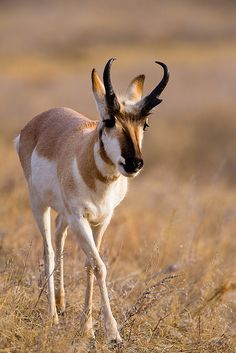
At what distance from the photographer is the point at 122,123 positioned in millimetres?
6375

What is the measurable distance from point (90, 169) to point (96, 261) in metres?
0.81

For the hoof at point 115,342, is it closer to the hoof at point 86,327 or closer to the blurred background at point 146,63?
the hoof at point 86,327

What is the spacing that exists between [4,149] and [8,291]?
11.3 m

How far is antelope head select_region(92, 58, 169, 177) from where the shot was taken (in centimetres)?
617

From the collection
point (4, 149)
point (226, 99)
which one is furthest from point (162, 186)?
point (226, 99)

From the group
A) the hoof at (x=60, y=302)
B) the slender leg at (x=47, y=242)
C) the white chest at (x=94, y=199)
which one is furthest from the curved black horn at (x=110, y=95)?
the hoof at (x=60, y=302)

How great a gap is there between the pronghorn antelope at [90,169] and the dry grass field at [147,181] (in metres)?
0.32

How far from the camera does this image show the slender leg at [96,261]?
6611 millimetres

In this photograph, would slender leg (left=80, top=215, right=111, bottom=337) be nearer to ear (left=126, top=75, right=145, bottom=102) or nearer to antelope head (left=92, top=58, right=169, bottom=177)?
antelope head (left=92, top=58, right=169, bottom=177)

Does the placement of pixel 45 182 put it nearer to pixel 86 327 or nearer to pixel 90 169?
pixel 90 169

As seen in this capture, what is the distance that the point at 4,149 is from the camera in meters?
18.1

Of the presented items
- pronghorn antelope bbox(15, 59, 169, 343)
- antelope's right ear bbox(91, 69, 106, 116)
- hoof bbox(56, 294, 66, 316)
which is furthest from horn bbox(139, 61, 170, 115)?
hoof bbox(56, 294, 66, 316)

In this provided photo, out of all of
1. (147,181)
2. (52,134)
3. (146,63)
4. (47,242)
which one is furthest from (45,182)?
(146,63)

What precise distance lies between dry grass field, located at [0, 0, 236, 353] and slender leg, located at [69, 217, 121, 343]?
7.7 inches
